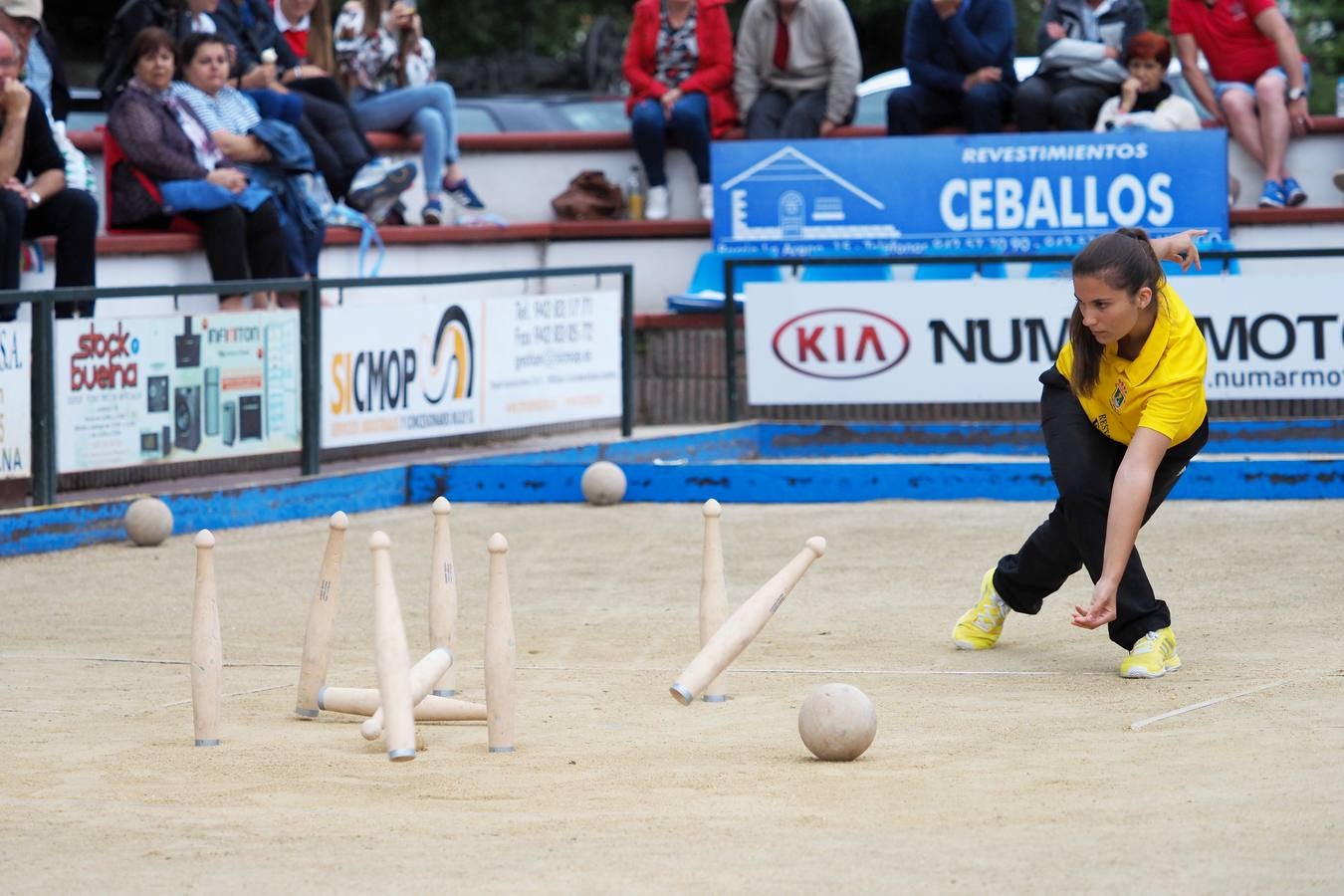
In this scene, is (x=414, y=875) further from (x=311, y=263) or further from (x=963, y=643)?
(x=311, y=263)

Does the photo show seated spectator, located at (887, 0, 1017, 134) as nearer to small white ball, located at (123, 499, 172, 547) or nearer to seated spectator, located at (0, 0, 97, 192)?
seated spectator, located at (0, 0, 97, 192)

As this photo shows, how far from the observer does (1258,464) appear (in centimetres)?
1156

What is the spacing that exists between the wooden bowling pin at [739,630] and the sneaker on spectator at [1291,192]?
10.1m

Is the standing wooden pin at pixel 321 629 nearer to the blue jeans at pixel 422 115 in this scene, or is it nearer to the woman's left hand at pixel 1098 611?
the woman's left hand at pixel 1098 611

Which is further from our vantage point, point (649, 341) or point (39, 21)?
point (649, 341)

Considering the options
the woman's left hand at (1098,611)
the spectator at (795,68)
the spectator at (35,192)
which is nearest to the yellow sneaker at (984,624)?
the woman's left hand at (1098,611)

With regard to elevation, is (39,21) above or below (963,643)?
above

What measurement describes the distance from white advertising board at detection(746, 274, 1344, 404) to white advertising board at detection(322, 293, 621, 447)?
1099mm

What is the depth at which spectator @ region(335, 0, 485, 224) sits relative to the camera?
15414 millimetres

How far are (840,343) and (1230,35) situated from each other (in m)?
3.67

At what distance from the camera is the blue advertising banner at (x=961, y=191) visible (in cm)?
1509

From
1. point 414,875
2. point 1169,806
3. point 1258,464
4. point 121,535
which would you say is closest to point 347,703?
point 414,875

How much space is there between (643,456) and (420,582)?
455 cm

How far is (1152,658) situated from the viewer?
6.89 meters
